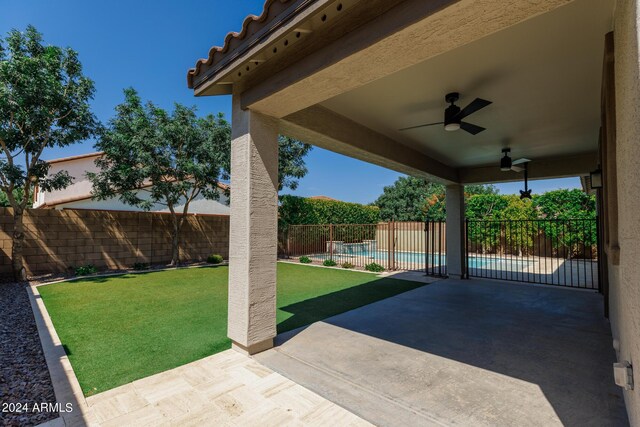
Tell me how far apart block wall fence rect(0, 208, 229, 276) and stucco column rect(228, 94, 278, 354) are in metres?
9.12

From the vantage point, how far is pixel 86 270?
921cm

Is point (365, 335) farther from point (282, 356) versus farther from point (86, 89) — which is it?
point (86, 89)

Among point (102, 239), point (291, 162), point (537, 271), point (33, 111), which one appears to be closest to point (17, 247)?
point (102, 239)

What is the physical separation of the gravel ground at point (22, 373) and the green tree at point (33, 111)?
14.3 ft

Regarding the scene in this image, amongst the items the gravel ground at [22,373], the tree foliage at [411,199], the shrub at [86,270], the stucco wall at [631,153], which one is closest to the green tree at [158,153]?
the shrub at [86,270]

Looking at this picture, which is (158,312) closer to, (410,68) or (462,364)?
(462,364)

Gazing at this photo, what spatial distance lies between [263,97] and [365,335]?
3.36 metres

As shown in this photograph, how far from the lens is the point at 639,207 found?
1.32 meters

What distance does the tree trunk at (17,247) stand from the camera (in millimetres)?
8125

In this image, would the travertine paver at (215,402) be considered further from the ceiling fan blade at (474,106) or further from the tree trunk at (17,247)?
the tree trunk at (17,247)

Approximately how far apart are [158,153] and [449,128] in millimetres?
9786

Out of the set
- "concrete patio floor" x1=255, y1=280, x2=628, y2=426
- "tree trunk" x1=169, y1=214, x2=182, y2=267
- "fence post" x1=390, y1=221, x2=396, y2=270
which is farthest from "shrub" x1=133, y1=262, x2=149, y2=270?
"fence post" x1=390, y1=221, x2=396, y2=270

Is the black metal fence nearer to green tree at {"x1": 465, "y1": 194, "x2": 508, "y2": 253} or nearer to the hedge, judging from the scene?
green tree at {"x1": 465, "y1": 194, "x2": 508, "y2": 253}

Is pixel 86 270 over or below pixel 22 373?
over
